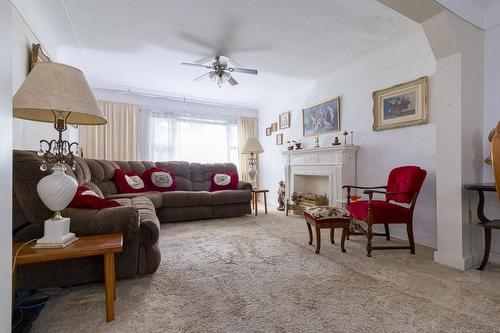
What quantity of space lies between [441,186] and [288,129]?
3.26m

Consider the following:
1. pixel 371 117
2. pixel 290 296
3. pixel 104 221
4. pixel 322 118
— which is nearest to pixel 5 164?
pixel 104 221

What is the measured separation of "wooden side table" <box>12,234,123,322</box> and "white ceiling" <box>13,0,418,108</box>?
7.24 ft

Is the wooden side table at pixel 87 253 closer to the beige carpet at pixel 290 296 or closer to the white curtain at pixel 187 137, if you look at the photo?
the beige carpet at pixel 290 296

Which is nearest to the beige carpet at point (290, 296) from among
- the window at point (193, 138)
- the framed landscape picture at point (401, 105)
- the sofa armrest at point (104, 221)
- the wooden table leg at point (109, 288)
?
the wooden table leg at point (109, 288)

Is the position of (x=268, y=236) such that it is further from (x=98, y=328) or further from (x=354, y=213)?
(x=98, y=328)

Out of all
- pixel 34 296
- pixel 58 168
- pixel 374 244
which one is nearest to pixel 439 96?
pixel 374 244

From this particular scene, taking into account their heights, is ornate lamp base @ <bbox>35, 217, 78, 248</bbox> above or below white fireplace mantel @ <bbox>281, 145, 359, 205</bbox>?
below

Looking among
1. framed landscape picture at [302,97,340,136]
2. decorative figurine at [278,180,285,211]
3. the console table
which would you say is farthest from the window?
the console table

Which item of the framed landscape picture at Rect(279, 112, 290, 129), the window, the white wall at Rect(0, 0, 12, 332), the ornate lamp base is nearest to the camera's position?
the white wall at Rect(0, 0, 12, 332)

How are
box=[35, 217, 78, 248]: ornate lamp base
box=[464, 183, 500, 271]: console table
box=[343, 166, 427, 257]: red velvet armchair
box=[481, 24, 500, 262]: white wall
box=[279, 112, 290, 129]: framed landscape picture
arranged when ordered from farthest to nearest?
box=[279, 112, 290, 129]: framed landscape picture < box=[343, 166, 427, 257]: red velvet armchair < box=[481, 24, 500, 262]: white wall < box=[464, 183, 500, 271]: console table < box=[35, 217, 78, 248]: ornate lamp base

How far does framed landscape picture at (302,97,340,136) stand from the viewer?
3.98 metres

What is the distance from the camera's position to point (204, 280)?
5.97 ft

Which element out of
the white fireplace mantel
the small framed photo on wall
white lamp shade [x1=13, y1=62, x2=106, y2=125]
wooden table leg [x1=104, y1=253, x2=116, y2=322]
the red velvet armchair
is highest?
the small framed photo on wall

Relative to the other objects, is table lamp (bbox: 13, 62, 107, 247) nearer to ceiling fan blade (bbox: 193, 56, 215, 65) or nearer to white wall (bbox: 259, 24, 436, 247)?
ceiling fan blade (bbox: 193, 56, 215, 65)
